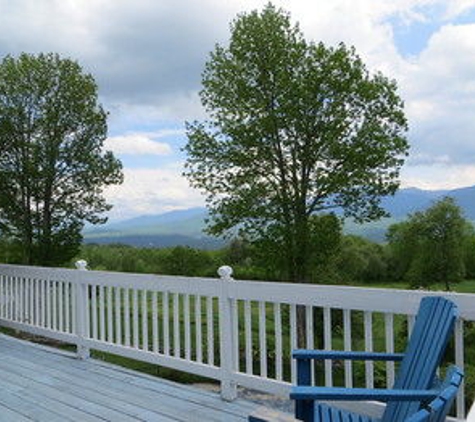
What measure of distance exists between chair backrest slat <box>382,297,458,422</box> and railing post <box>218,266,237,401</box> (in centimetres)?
182

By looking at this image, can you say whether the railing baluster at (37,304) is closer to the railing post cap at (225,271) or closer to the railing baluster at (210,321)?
the railing baluster at (210,321)

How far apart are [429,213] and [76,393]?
93.5ft

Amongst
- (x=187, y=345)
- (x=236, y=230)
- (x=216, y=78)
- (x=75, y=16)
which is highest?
(x=216, y=78)

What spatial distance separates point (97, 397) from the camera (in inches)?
169

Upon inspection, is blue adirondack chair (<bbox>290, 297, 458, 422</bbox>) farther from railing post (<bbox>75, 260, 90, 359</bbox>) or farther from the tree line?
the tree line

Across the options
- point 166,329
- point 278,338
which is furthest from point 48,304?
point 278,338

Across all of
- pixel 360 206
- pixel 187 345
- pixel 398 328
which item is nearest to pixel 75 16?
pixel 187 345

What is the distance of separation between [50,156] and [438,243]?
2184 centimetres

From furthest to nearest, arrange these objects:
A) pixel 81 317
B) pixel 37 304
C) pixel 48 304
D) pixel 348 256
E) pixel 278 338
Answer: pixel 348 256, pixel 37 304, pixel 48 304, pixel 81 317, pixel 278 338

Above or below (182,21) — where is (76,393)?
below

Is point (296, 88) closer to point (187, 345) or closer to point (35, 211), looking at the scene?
point (35, 211)

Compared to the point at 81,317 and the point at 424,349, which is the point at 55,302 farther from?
the point at 424,349

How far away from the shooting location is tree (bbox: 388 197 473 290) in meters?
29.3

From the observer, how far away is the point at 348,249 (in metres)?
26.2
